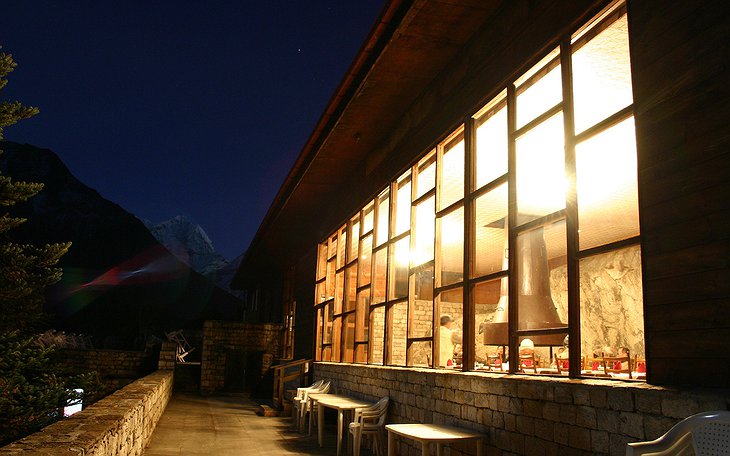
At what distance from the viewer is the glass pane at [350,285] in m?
11.1

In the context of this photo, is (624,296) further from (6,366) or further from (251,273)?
(251,273)

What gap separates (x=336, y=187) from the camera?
12.8 m

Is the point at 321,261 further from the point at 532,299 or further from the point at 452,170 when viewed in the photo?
the point at 532,299

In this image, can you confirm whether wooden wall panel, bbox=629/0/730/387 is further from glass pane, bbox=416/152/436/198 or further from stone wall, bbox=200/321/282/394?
stone wall, bbox=200/321/282/394

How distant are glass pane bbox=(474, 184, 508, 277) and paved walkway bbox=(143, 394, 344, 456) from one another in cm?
388

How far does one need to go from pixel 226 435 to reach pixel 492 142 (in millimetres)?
6474

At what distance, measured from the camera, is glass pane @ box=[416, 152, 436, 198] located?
801 cm

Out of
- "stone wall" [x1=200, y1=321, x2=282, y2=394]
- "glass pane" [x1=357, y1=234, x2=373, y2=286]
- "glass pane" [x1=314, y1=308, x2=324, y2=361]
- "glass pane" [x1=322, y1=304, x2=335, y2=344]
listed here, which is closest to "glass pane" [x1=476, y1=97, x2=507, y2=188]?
"glass pane" [x1=357, y1=234, x2=373, y2=286]

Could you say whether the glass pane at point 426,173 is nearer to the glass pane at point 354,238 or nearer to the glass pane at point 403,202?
the glass pane at point 403,202

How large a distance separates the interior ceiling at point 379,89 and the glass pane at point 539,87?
994mm

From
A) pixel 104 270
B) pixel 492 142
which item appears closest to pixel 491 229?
pixel 492 142

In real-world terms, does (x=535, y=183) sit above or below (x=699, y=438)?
above

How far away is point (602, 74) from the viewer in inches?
221

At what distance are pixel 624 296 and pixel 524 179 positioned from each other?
332cm
